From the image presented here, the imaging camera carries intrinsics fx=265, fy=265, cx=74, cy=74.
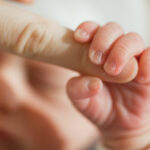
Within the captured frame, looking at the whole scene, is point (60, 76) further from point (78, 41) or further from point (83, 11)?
point (78, 41)

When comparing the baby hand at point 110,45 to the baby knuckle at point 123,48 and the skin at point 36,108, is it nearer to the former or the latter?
the baby knuckle at point 123,48

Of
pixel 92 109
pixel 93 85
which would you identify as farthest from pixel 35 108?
pixel 93 85

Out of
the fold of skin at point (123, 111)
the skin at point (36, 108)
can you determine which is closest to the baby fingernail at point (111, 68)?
the fold of skin at point (123, 111)

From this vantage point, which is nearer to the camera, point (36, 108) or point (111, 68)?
point (111, 68)

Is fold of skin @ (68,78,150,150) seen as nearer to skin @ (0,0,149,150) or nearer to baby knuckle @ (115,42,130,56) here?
skin @ (0,0,149,150)

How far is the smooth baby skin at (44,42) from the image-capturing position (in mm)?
376

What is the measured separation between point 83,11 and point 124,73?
0.67 m

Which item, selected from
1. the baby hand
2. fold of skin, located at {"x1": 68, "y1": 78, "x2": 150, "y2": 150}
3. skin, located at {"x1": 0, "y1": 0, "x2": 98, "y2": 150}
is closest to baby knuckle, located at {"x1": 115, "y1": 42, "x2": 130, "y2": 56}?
the baby hand

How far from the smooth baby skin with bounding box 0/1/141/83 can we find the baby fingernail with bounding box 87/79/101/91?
1.2 inches

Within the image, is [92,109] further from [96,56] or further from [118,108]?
[96,56]

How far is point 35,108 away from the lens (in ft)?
2.67

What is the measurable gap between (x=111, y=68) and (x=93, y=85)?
7cm

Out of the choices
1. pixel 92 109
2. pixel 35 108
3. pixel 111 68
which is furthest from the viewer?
pixel 35 108

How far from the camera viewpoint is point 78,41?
15.0 inches
